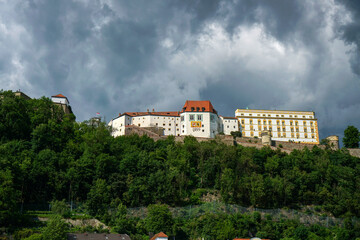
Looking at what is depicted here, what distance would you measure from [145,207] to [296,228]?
20.9 m

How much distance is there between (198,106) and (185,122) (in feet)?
18.8

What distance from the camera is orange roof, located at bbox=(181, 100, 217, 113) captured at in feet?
319

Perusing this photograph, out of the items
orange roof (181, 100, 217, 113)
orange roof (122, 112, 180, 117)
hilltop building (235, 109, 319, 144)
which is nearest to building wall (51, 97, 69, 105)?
orange roof (122, 112, 180, 117)

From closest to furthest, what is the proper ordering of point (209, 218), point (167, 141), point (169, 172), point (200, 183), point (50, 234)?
point (50, 234), point (209, 218), point (169, 172), point (200, 183), point (167, 141)

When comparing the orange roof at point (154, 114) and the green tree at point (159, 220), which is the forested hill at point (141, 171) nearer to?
the green tree at point (159, 220)

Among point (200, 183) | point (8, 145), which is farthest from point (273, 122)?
point (8, 145)

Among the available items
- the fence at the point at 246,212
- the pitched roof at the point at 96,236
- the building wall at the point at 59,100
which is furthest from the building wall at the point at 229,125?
the pitched roof at the point at 96,236

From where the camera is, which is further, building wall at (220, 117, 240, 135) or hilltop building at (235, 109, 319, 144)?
hilltop building at (235, 109, 319, 144)

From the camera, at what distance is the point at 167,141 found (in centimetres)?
7769

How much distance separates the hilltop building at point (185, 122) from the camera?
95.0 m

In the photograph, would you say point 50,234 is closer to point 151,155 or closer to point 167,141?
point 151,155

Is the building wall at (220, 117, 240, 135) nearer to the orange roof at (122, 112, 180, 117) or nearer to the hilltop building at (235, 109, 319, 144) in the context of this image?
the hilltop building at (235, 109, 319, 144)

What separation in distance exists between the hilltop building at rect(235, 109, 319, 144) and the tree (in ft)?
28.2

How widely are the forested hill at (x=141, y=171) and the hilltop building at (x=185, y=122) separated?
2000 centimetres
